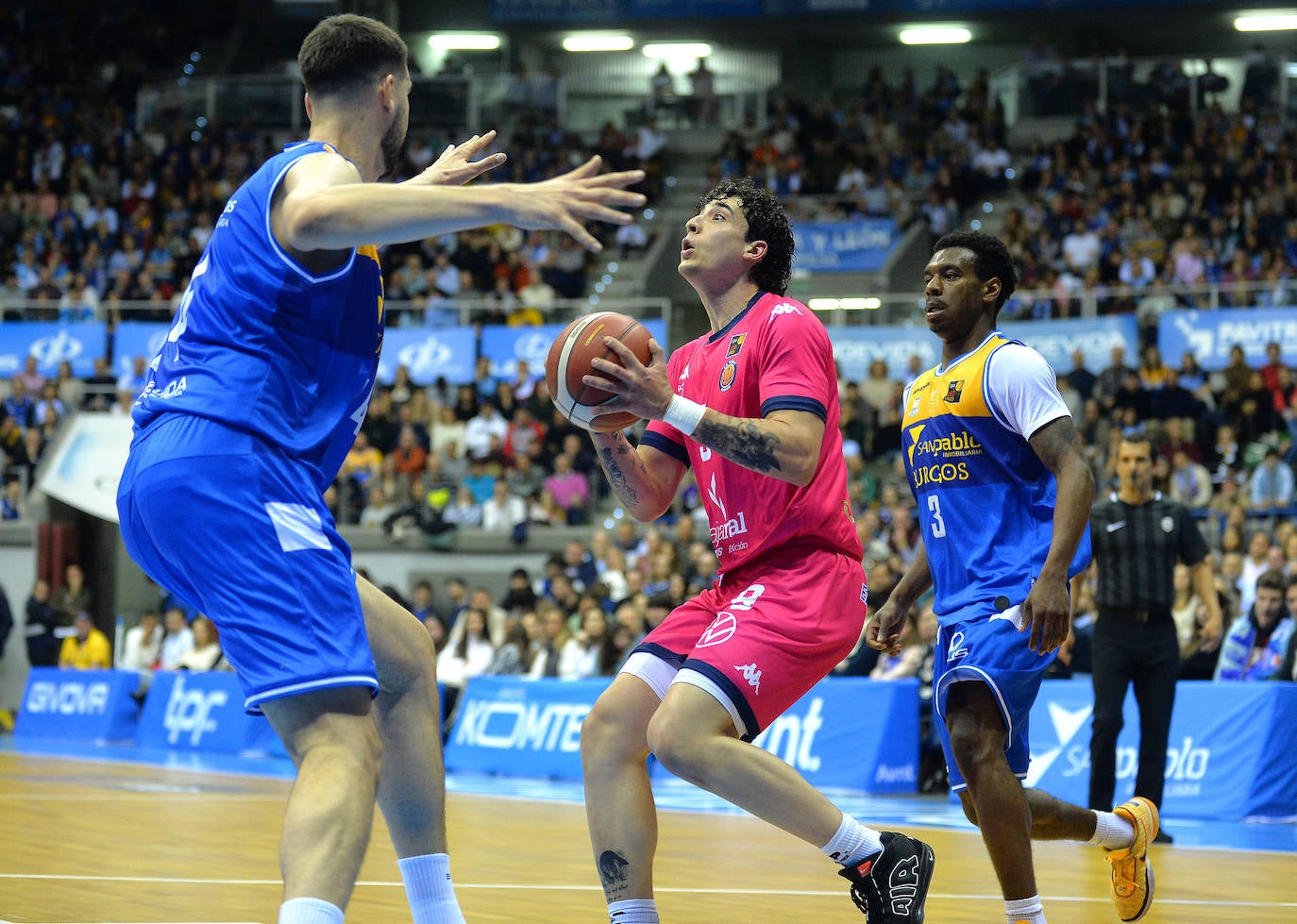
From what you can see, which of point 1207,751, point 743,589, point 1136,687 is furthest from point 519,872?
point 1207,751

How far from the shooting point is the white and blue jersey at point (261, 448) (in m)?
3.39

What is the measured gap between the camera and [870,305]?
67.4 feet

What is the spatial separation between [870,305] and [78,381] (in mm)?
11064

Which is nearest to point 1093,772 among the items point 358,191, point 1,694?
point 358,191

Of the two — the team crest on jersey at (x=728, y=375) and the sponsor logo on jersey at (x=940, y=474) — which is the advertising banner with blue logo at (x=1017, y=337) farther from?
the team crest on jersey at (x=728, y=375)

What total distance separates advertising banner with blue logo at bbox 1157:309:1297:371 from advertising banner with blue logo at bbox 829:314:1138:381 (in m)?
0.41

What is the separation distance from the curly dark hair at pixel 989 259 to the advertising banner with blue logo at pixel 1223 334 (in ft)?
41.9

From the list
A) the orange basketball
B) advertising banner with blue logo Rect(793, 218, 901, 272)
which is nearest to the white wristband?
the orange basketball

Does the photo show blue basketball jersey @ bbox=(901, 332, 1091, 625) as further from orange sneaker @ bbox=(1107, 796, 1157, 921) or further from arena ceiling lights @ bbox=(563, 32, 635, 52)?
arena ceiling lights @ bbox=(563, 32, 635, 52)

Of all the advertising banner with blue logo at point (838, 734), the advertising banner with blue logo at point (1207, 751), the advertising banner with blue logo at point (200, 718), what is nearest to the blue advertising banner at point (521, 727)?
the advertising banner with blue logo at point (838, 734)

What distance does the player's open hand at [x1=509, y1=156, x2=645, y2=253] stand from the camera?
338cm

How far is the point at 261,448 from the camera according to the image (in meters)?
3.51

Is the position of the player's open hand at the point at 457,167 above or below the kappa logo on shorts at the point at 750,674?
above

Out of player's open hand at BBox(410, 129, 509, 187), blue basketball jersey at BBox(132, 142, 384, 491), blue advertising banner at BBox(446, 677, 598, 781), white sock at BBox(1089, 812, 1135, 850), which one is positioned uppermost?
player's open hand at BBox(410, 129, 509, 187)
